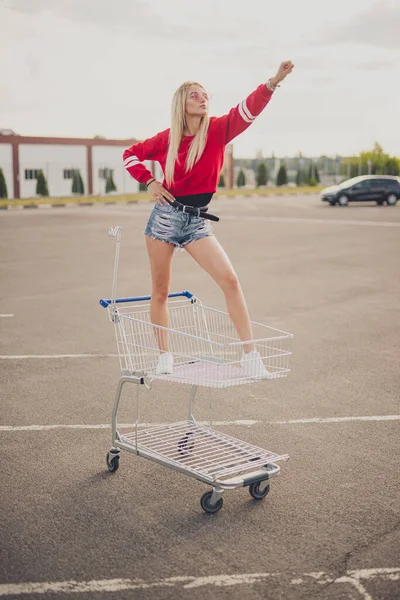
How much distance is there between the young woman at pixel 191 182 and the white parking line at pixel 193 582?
1.49 metres

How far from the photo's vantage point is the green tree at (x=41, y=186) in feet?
175

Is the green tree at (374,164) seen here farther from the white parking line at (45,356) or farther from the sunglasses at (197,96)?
the sunglasses at (197,96)

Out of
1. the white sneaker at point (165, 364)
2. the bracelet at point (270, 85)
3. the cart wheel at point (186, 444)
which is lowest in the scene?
the cart wheel at point (186, 444)

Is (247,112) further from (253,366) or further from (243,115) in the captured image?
(253,366)

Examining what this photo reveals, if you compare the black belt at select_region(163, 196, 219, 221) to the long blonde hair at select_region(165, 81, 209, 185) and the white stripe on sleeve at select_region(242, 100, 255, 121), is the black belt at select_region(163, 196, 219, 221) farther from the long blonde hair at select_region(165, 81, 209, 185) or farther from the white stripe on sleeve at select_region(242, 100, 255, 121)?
the white stripe on sleeve at select_region(242, 100, 255, 121)

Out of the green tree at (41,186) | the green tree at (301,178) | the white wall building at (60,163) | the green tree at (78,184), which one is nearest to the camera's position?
the green tree at (41,186)

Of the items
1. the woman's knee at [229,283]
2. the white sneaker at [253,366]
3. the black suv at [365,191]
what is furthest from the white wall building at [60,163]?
the white sneaker at [253,366]

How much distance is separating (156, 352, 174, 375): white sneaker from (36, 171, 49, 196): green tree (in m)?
50.4

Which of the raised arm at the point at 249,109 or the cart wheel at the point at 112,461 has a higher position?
the raised arm at the point at 249,109

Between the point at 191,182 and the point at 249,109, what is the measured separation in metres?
0.59

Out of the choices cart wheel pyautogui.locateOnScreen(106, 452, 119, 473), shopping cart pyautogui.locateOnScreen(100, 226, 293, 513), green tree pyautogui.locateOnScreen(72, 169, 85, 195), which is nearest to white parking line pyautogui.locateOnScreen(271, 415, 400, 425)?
shopping cart pyautogui.locateOnScreen(100, 226, 293, 513)

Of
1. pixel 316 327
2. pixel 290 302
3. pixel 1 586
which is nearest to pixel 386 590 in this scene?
pixel 1 586

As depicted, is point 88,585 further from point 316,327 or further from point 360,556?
point 316,327

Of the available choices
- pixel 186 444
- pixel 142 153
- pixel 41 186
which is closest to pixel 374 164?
pixel 41 186
